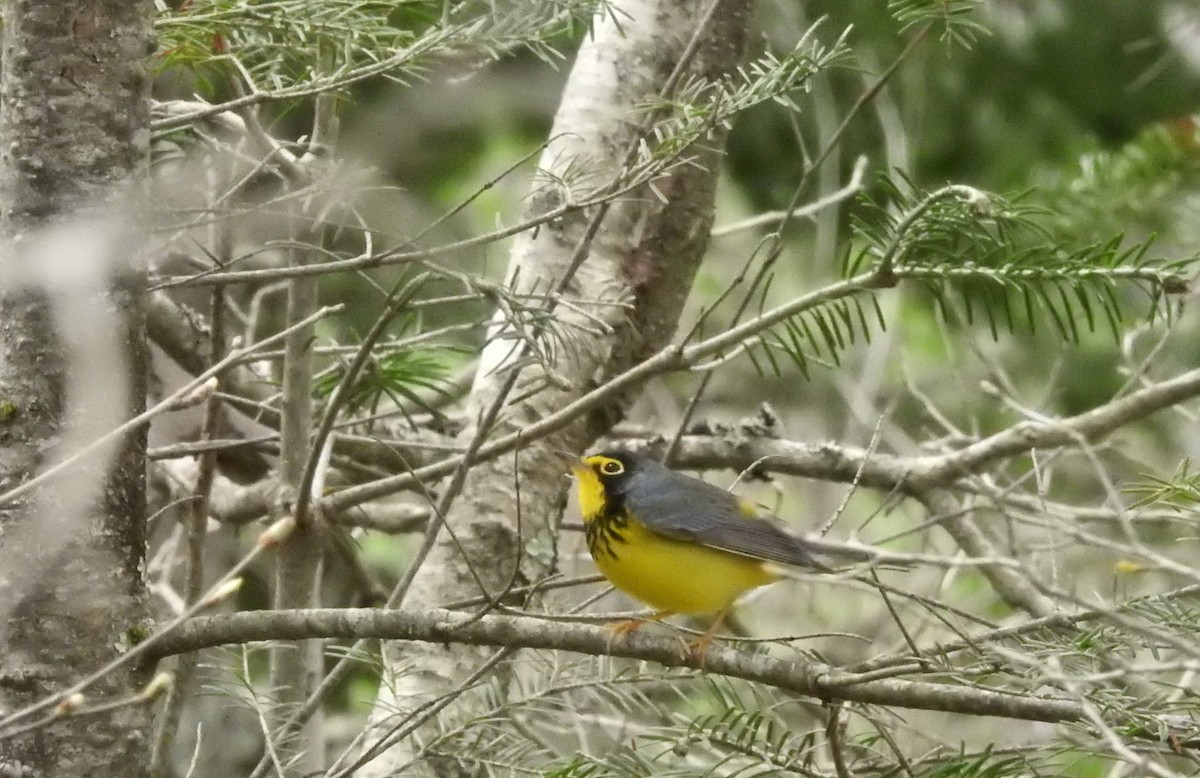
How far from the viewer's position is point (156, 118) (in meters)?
2.53

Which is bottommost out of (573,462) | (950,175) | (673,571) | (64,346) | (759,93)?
(673,571)

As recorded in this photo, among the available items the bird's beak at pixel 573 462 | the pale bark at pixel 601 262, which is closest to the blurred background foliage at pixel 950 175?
the pale bark at pixel 601 262

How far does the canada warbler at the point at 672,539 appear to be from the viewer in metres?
3.20

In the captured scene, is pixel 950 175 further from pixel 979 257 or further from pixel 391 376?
pixel 979 257

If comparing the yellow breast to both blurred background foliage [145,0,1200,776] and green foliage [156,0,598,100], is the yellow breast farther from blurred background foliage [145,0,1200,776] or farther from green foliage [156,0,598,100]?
green foliage [156,0,598,100]

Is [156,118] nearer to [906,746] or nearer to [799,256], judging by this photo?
[906,746]

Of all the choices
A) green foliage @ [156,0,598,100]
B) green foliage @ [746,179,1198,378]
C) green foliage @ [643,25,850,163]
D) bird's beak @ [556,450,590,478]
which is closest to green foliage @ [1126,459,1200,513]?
green foliage @ [746,179,1198,378]

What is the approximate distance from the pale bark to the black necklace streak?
0.11 meters

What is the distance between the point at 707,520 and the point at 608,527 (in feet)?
0.78

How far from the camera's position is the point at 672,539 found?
3275 millimetres

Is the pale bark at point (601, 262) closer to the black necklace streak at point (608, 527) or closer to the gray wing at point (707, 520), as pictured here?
the black necklace streak at point (608, 527)

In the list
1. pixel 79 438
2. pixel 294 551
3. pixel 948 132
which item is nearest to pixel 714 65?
pixel 294 551

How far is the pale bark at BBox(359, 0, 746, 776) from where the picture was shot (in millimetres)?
3234

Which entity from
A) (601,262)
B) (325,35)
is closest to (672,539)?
(601,262)
